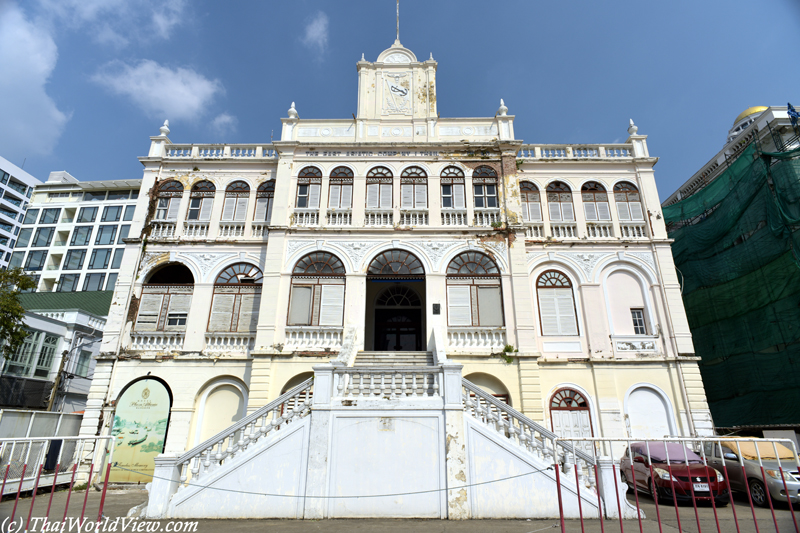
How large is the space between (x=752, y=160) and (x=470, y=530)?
822 inches

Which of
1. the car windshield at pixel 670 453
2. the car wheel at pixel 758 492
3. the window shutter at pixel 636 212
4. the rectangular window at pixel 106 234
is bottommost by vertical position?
the car wheel at pixel 758 492

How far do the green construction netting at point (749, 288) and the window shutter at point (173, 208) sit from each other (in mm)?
22265

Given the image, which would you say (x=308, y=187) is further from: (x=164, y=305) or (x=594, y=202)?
(x=594, y=202)

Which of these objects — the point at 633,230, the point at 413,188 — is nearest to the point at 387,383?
the point at 413,188

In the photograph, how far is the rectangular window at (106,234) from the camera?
1825 inches

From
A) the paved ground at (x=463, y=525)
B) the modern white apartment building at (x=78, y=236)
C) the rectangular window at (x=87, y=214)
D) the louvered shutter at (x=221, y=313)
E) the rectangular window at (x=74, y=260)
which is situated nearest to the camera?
the paved ground at (x=463, y=525)

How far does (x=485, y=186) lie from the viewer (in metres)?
17.8

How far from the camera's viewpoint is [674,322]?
16.4 m

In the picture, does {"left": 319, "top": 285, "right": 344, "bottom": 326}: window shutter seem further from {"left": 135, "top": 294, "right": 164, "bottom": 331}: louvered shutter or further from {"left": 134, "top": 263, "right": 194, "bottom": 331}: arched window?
{"left": 135, "top": 294, "right": 164, "bottom": 331}: louvered shutter

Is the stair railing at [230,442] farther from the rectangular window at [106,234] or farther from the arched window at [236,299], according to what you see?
the rectangular window at [106,234]

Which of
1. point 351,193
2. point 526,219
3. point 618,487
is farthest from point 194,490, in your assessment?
point 526,219

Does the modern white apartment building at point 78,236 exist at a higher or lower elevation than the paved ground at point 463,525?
higher

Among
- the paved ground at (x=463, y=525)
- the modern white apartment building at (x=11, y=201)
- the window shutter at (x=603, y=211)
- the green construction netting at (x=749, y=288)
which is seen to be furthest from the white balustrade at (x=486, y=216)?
the modern white apartment building at (x=11, y=201)

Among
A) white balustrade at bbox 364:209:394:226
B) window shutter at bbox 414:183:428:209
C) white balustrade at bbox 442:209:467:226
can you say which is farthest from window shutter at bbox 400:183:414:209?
white balustrade at bbox 442:209:467:226
